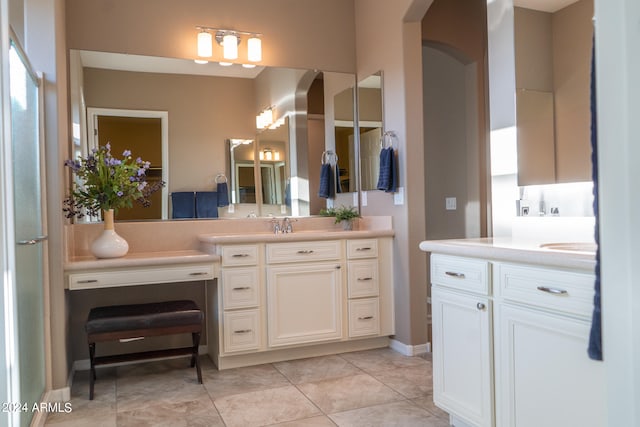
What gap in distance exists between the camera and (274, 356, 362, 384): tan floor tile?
3.07 m

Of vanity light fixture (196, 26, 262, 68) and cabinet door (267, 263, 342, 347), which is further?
vanity light fixture (196, 26, 262, 68)

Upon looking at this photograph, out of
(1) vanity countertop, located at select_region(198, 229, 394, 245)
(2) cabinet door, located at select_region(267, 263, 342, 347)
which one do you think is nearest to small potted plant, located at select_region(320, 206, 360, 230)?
(1) vanity countertop, located at select_region(198, 229, 394, 245)

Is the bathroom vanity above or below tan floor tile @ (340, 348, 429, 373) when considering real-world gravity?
above

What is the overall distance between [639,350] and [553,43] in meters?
2.05

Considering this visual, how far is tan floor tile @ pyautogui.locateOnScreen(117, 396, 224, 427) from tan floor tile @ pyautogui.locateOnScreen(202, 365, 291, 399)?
16cm

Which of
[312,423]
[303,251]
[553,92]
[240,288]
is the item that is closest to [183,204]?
[240,288]

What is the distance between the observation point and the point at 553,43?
2439mm

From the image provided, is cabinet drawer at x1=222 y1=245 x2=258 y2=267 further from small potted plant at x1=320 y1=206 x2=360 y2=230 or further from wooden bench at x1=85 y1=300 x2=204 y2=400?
small potted plant at x1=320 y1=206 x2=360 y2=230

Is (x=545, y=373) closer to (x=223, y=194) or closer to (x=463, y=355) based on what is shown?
(x=463, y=355)

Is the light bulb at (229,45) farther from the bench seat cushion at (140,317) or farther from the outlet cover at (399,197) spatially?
the bench seat cushion at (140,317)

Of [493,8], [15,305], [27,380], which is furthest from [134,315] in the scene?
[493,8]

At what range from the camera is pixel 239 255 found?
322 cm

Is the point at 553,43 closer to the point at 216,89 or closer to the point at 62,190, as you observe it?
the point at 216,89

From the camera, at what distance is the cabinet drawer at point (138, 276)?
2875 millimetres
